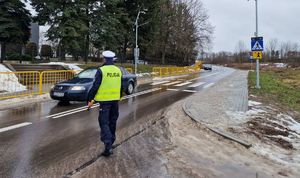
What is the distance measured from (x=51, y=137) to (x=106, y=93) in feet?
7.07

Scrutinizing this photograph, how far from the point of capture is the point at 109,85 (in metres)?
5.69

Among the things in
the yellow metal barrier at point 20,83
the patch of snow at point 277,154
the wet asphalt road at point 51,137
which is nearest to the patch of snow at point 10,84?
the yellow metal barrier at point 20,83

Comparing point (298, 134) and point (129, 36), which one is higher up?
point (129, 36)

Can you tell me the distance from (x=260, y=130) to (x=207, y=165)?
10.5 feet

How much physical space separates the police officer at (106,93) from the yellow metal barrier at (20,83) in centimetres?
929

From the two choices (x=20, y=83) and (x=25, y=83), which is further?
(x=20, y=83)

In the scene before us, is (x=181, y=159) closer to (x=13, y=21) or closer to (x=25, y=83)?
(x=25, y=83)

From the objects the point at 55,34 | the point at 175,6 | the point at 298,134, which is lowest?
the point at 298,134

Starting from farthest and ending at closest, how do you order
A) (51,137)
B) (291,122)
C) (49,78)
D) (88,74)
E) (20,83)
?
1. (49,78)
2. (20,83)
3. (88,74)
4. (291,122)
5. (51,137)

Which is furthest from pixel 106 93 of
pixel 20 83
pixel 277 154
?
pixel 20 83

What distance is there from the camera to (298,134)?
8.27 m

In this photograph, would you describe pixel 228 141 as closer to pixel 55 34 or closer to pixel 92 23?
pixel 55 34

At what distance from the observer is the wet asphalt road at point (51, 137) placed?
5070mm

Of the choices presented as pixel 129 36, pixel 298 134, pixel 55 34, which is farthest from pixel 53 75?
pixel 129 36
